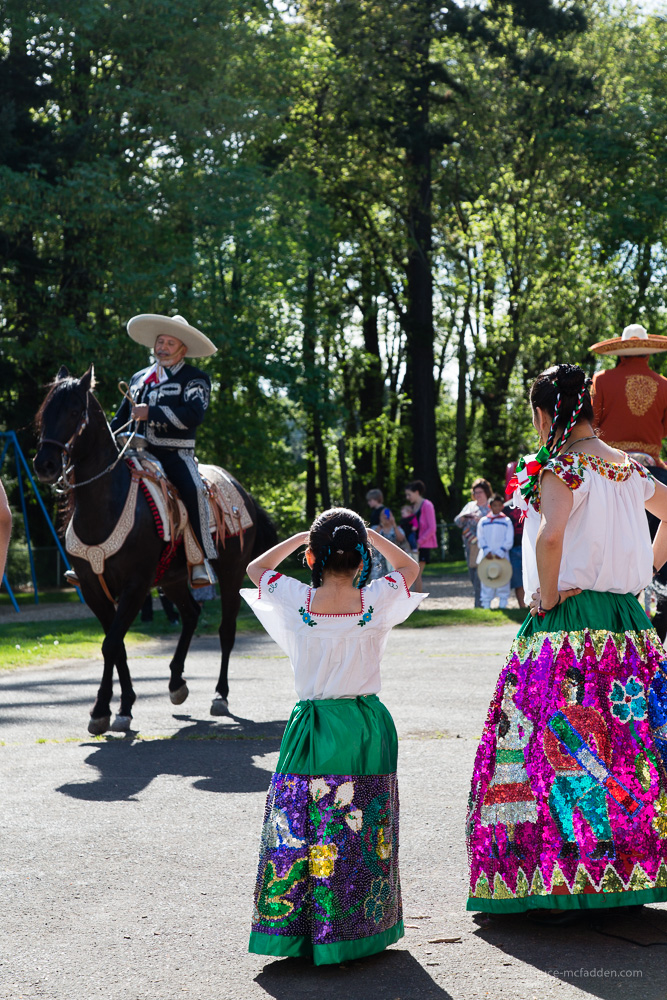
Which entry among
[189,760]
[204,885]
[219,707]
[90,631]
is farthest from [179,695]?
[90,631]

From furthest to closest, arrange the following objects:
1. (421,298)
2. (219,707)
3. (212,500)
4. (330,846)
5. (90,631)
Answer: (421,298)
(90,631)
(212,500)
(219,707)
(330,846)

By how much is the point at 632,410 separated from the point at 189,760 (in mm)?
3913

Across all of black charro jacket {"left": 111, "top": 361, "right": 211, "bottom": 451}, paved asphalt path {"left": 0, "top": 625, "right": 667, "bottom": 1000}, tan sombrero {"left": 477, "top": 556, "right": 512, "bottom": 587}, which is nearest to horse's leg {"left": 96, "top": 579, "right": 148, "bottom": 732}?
paved asphalt path {"left": 0, "top": 625, "right": 667, "bottom": 1000}

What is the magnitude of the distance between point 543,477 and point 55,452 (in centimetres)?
483

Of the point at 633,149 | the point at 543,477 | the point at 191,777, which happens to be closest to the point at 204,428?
the point at 633,149

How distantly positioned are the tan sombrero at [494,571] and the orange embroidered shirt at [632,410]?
8.95 m

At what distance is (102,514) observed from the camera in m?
9.00

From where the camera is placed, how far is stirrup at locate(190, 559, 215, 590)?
9.80m

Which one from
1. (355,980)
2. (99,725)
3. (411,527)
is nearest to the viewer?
(355,980)

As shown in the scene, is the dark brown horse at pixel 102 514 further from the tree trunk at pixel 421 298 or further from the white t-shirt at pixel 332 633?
the tree trunk at pixel 421 298

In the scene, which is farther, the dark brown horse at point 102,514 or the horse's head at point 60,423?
the dark brown horse at point 102,514

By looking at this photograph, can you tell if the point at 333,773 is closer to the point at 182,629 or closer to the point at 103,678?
the point at 103,678

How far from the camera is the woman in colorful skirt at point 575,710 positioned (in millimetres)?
4203

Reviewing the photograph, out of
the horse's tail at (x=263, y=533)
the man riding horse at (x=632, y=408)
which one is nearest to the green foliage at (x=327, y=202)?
the horse's tail at (x=263, y=533)
